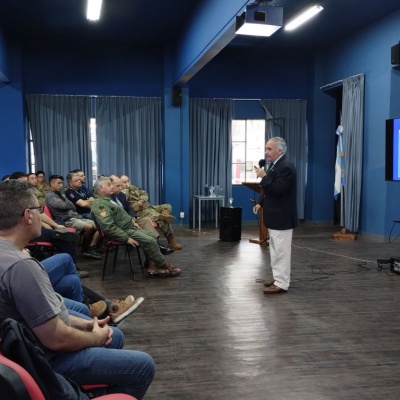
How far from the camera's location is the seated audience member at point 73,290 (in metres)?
2.84

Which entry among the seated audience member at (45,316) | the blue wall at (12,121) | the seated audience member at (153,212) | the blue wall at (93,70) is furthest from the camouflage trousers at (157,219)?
the seated audience member at (45,316)

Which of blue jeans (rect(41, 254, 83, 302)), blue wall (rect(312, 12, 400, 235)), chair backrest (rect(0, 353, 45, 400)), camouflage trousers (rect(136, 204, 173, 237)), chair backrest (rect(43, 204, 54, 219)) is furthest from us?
blue wall (rect(312, 12, 400, 235))

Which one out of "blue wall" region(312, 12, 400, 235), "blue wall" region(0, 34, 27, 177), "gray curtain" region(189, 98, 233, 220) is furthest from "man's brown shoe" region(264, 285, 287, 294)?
"blue wall" region(0, 34, 27, 177)

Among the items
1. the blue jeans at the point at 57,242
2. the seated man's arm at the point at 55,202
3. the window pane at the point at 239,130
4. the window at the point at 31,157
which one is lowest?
the blue jeans at the point at 57,242

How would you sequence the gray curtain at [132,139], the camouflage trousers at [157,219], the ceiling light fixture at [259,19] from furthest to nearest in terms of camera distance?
1. the gray curtain at [132,139]
2. the camouflage trousers at [157,219]
3. the ceiling light fixture at [259,19]

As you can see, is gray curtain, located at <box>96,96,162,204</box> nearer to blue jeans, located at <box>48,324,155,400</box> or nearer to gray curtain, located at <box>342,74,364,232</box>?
gray curtain, located at <box>342,74,364,232</box>

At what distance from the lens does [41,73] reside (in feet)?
27.9

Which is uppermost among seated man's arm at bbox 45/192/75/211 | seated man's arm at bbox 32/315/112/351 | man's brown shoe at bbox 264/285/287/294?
seated man's arm at bbox 45/192/75/211

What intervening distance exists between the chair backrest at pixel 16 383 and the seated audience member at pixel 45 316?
1.11 ft

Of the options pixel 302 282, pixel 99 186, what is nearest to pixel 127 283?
pixel 99 186

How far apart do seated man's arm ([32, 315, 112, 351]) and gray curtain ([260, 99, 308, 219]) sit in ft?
26.1

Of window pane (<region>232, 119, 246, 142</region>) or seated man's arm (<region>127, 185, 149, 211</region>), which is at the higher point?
window pane (<region>232, 119, 246, 142</region>)

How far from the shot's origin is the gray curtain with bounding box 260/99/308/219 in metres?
9.31

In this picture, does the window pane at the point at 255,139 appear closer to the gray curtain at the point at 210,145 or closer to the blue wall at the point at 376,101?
the gray curtain at the point at 210,145
